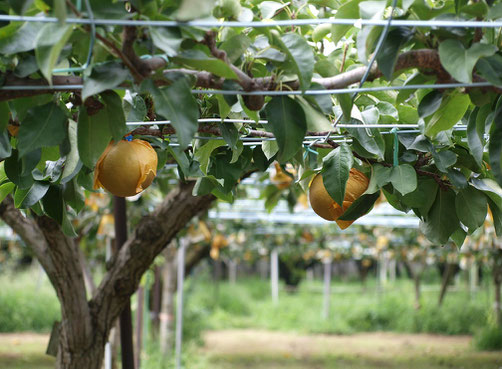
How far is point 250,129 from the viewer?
1.22 metres

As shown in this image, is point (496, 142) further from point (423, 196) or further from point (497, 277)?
point (497, 277)

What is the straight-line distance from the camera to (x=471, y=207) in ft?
3.58

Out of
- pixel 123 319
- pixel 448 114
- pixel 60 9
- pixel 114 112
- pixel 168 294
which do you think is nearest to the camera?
pixel 60 9

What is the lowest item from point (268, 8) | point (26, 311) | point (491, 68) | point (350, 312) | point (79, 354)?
point (350, 312)

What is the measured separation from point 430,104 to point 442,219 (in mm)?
377

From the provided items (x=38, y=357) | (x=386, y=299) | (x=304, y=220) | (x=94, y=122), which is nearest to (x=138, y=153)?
(x=94, y=122)

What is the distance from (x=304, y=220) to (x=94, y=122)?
4781 mm

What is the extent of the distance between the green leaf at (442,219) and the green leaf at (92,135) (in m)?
0.66

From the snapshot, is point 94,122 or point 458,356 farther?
point 458,356

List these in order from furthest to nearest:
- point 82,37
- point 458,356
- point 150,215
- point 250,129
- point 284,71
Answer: point 458,356 < point 150,215 < point 250,129 < point 284,71 < point 82,37

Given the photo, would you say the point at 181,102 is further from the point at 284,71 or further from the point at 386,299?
the point at 386,299

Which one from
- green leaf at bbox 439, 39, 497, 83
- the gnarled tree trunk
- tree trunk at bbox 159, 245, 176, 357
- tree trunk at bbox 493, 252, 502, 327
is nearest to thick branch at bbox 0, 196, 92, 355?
the gnarled tree trunk

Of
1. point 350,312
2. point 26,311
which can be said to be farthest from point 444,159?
point 350,312

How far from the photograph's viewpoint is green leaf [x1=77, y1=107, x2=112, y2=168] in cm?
83
